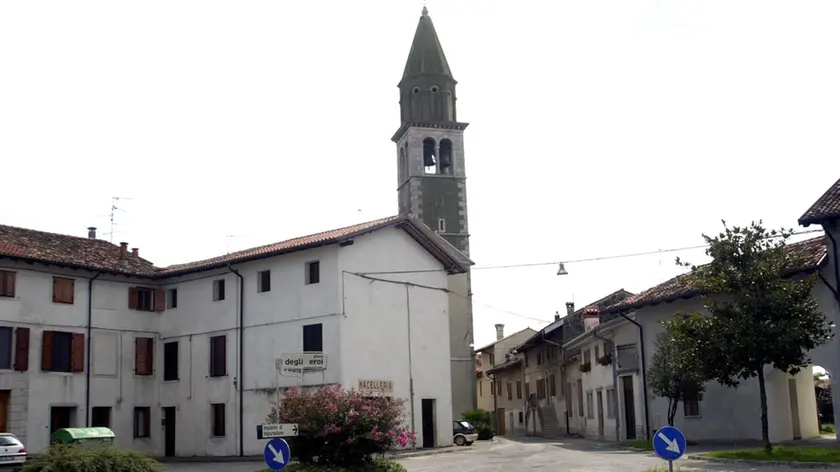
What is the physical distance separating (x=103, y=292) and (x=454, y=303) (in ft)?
82.8

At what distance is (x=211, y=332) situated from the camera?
1571 inches

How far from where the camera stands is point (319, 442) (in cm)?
2077

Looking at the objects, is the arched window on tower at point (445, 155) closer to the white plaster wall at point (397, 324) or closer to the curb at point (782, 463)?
the white plaster wall at point (397, 324)

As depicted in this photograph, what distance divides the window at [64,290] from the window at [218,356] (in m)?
6.03

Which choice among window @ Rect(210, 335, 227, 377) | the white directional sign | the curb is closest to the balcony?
the curb

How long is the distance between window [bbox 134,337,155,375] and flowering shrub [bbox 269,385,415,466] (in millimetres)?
21690

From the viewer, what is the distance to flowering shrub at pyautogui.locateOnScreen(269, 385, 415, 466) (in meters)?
20.6

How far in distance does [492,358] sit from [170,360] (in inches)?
1596

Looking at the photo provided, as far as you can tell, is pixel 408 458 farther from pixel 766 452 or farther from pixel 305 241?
pixel 766 452

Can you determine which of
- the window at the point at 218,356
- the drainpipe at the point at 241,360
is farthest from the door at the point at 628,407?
the window at the point at 218,356

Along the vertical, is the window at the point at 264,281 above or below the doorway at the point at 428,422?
above

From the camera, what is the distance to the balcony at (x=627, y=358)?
3859cm

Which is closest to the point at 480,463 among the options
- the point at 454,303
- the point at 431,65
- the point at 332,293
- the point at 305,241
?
the point at 332,293

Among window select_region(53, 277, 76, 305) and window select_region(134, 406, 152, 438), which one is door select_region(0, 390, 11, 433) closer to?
window select_region(53, 277, 76, 305)
